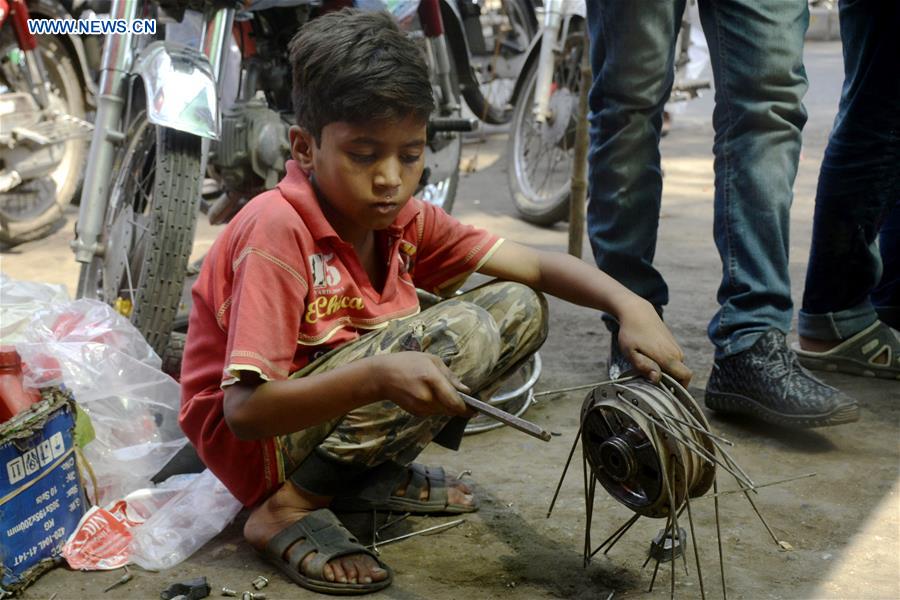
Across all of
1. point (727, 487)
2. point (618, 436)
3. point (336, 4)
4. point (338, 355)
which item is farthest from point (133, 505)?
point (336, 4)

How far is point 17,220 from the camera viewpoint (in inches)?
212

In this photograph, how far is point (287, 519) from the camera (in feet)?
7.61

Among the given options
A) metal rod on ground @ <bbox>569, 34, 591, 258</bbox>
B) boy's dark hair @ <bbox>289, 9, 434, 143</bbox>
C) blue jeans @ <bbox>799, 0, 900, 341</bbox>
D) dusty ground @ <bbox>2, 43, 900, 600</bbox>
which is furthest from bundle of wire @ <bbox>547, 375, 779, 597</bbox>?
metal rod on ground @ <bbox>569, 34, 591, 258</bbox>

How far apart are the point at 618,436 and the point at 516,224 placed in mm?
4101

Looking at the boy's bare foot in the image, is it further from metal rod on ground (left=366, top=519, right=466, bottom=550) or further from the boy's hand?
the boy's hand

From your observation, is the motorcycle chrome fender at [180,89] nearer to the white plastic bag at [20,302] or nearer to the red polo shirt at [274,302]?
the white plastic bag at [20,302]

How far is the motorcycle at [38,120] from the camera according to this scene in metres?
5.31

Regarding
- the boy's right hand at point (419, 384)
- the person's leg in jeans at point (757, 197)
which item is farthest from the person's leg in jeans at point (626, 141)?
the boy's right hand at point (419, 384)

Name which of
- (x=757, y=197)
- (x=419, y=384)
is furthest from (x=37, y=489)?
(x=757, y=197)

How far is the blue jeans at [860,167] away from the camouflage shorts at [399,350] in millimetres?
1437

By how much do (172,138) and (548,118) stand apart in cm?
339

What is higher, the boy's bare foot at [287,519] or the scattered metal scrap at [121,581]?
the boy's bare foot at [287,519]

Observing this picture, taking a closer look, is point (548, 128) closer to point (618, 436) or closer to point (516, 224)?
point (516, 224)

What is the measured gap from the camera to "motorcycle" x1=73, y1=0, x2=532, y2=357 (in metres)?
3.09
